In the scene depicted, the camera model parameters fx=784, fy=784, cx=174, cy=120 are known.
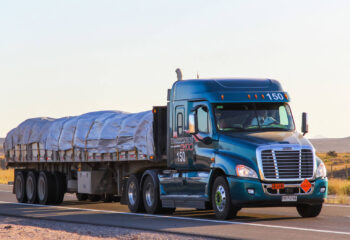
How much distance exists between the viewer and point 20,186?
27.9 meters

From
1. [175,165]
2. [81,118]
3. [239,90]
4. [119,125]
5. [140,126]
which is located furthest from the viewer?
[81,118]

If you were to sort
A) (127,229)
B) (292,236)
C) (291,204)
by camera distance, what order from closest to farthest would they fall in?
(292,236), (127,229), (291,204)

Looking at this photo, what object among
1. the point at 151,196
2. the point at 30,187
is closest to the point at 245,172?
the point at 151,196

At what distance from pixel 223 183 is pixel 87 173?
8.22m

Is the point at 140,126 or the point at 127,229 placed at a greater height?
the point at 140,126

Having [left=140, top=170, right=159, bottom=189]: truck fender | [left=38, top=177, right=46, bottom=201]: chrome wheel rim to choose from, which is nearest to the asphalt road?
[left=140, top=170, right=159, bottom=189]: truck fender

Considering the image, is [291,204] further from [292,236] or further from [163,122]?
[163,122]

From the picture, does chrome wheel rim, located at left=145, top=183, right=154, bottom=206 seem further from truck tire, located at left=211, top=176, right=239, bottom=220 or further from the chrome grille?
the chrome grille

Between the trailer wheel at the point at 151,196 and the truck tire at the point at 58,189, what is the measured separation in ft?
21.0

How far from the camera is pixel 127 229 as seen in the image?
15547 millimetres

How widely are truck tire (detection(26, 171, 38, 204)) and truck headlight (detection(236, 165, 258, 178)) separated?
470 inches

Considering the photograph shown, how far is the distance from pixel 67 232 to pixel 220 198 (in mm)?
3616

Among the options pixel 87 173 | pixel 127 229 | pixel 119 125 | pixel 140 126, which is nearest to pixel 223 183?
pixel 127 229

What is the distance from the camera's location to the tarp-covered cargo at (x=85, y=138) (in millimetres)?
21375
